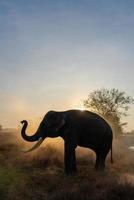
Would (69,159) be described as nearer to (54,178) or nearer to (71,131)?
(71,131)

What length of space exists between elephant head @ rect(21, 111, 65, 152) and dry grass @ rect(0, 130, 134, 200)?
1633 millimetres

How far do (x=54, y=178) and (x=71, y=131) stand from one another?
3.11m

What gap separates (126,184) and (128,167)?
12.2 metres

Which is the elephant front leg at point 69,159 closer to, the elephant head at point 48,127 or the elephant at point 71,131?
the elephant at point 71,131

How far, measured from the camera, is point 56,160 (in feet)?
89.9

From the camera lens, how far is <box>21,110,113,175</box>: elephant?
75.8ft

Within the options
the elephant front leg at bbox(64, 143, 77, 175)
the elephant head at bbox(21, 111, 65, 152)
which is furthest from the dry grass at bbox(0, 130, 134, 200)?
the elephant head at bbox(21, 111, 65, 152)

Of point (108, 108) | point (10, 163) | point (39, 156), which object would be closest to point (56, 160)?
point (39, 156)

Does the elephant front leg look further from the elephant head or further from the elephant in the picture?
the elephant head

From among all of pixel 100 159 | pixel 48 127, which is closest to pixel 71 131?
pixel 48 127

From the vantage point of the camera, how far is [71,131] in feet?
76.6

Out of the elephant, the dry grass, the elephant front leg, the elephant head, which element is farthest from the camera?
the elephant head

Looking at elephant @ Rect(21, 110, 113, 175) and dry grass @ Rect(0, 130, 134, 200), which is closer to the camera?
dry grass @ Rect(0, 130, 134, 200)

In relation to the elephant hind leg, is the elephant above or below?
above
